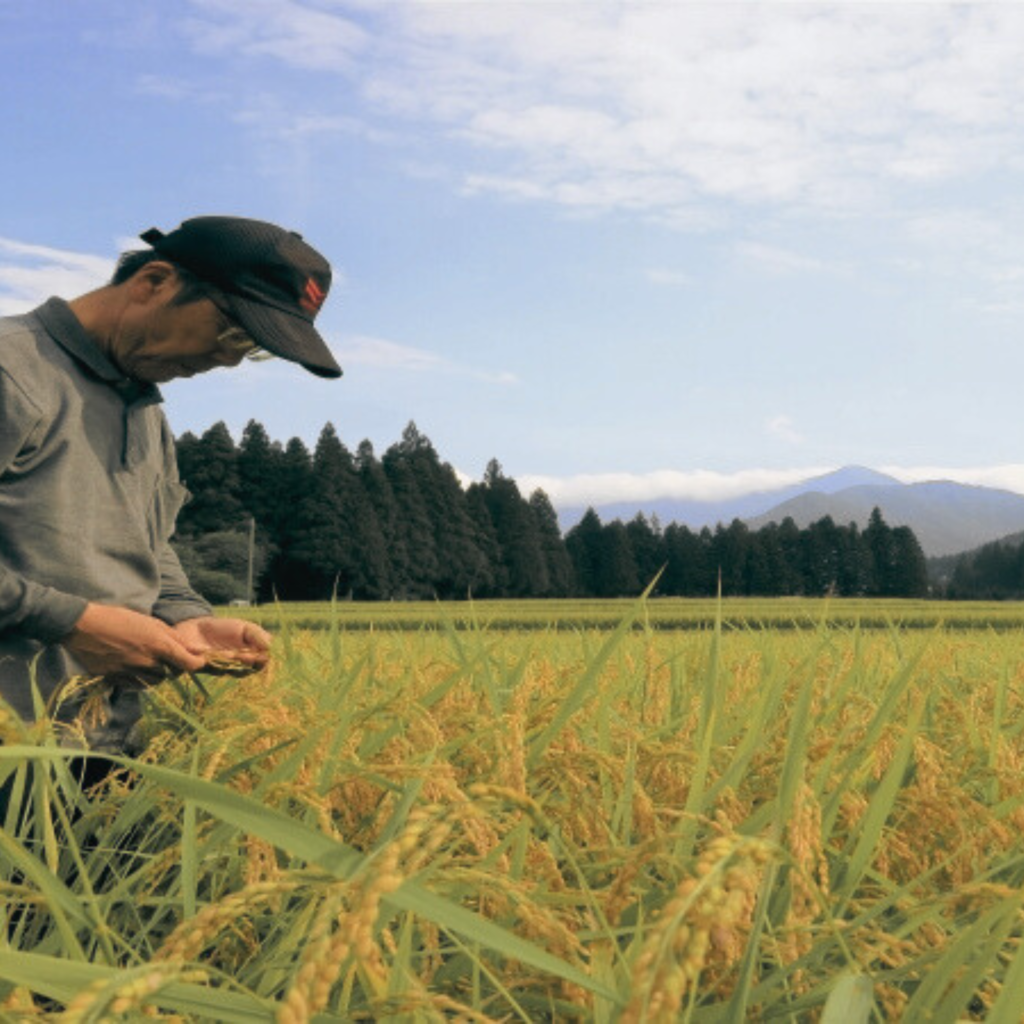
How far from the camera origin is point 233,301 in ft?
8.12

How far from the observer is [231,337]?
2543 mm

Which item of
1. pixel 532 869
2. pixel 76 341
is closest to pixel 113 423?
pixel 76 341

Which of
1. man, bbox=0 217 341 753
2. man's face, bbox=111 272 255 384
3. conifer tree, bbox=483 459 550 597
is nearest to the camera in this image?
man, bbox=0 217 341 753

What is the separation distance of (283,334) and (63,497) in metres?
0.62

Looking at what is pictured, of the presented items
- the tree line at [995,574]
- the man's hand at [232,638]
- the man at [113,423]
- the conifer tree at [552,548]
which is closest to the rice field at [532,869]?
the man's hand at [232,638]

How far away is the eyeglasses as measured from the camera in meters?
2.48

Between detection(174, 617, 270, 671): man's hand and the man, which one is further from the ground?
the man

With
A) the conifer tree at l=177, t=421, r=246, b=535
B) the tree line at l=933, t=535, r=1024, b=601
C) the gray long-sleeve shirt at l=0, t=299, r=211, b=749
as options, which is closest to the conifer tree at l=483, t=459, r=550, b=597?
the conifer tree at l=177, t=421, r=246, b=535

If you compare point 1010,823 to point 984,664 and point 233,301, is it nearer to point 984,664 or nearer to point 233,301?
point 233,301

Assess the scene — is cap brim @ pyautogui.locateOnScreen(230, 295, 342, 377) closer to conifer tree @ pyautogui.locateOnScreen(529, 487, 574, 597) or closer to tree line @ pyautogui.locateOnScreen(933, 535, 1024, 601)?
conifer tree @ pyautogui.locateOnScreen(529, 487, 574, 597)

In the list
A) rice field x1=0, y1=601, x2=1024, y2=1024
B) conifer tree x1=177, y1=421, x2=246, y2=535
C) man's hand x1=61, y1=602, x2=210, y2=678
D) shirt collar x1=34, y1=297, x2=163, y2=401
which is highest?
conifer tree x1=177, y1=421, x2=246, y2=535

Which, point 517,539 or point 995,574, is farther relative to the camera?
point 995,574

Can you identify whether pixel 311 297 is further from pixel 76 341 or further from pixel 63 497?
pixel 63 497

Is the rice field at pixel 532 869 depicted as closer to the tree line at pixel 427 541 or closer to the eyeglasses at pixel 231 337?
the eyeglasses at pixel 231 337
